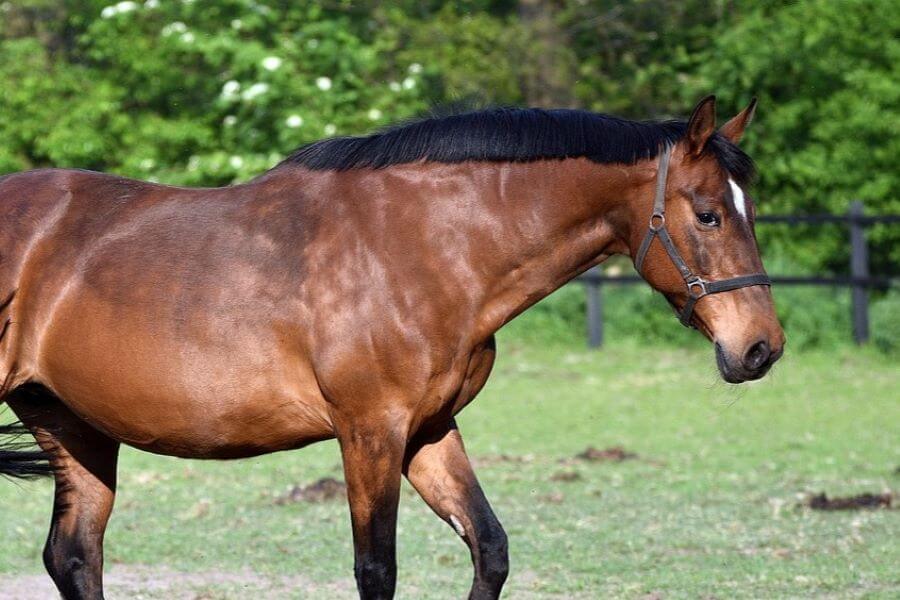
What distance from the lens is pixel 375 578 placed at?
14.4 ft

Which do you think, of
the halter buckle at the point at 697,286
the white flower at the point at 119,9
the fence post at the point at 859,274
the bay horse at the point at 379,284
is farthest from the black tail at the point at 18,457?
the white flower at the point at 119,9

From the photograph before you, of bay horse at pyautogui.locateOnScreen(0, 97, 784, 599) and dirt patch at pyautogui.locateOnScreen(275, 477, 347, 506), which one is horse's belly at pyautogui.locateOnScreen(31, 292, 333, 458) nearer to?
bay horse at pyautogui.locateOnScreen(0, 97, 784, 599)

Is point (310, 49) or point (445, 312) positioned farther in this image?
point (310, 49)

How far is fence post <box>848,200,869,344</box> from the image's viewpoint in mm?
14383

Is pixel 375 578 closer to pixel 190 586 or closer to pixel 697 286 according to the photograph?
pixel 697 286

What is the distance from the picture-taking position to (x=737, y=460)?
9242 millimetres

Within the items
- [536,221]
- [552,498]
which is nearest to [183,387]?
[536,221]

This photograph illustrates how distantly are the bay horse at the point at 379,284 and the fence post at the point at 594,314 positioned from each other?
1115 centimetres

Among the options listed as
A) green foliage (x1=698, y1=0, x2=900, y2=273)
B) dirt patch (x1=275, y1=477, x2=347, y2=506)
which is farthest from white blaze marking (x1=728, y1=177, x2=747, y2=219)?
green foliage (x1=698, y1=0, x2=900, y2=273)

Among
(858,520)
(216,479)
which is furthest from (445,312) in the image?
(216,479)

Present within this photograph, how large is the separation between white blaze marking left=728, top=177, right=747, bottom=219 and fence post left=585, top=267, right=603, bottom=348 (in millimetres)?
11369

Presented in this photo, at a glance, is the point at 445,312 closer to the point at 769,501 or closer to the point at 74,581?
the point at 74,581

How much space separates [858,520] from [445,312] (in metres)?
3.70

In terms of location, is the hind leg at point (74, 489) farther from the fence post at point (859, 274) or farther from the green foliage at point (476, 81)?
the green foliage at point (476, 81)
